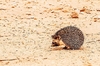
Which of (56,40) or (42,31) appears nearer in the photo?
(56,40)

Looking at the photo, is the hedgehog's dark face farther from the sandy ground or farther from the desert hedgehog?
the sandy ground

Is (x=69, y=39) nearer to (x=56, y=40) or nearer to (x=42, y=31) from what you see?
(x=56, y=40)

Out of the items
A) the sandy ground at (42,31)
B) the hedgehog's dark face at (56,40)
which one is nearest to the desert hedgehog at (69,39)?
the hedgehog's dark face at (56,40)

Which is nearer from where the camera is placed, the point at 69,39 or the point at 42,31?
the point at 69,39

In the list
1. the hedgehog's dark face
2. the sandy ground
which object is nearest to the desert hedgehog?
the hedgehog's dark face

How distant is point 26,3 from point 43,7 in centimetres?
79

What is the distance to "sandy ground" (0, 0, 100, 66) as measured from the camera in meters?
6.82

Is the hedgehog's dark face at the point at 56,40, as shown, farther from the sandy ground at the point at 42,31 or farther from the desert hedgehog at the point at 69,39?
the sandy ground at the point at 42,31

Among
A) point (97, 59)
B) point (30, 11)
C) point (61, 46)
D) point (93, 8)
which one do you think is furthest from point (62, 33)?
point (93, 8)

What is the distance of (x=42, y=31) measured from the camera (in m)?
9.48

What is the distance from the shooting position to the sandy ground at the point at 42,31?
269 inches

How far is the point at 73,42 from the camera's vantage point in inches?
299

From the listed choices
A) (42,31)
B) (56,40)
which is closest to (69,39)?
(56,40)

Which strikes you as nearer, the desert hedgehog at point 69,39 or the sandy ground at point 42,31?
the sandy ground at point 42,31
